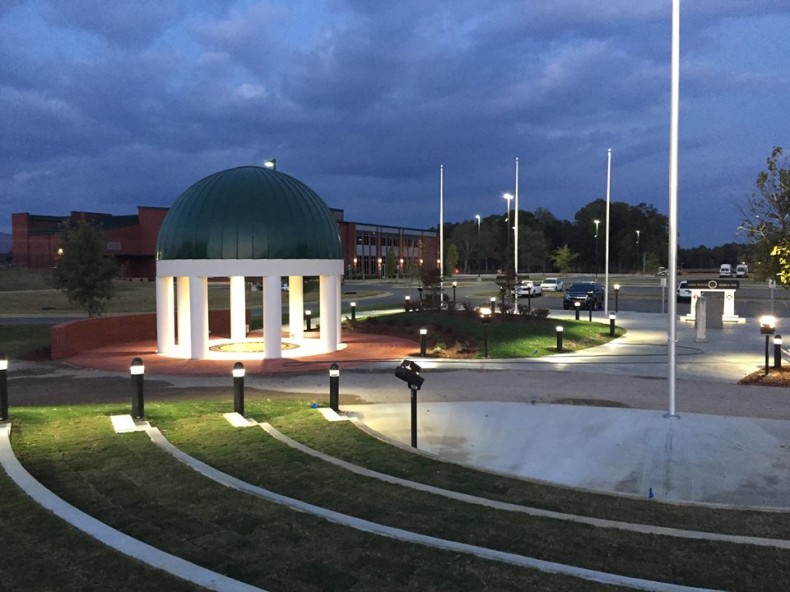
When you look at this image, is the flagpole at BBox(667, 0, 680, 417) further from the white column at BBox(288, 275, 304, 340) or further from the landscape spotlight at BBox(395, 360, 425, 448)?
the white column at BBox(288, 275, 304, 340)

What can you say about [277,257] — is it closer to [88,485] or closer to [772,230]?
[88,485]

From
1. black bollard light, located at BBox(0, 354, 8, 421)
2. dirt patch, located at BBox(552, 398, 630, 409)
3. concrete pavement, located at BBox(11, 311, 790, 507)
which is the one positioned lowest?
concrete pavement, located at BBox(11, 311, 790, 507)

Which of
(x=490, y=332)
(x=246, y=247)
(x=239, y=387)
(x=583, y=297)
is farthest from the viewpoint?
(x=583, y=297)

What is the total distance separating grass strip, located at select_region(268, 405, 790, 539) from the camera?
6.86 m

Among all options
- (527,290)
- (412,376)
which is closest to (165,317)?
(412,376)

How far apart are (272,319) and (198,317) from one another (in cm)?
234

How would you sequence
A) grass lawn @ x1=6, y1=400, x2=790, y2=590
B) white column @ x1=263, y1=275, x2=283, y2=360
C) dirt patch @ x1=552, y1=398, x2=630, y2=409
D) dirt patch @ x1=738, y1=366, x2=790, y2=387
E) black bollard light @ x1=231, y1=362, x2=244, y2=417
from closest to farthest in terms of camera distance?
1. grass lawn @ x1=6, y1=400, x2=790, y2=590
2. black bollard light @ x1=231, y1=362, x2=244, y2=417
3. dirt patch @ x1=552, y1=398, x2=630, y2=409
4. dirt patch @ x1=738, y1=366, x2=790, y2=387
5. white column @ x1=263, y1=275, x2=283, y2=360

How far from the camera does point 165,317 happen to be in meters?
21.9

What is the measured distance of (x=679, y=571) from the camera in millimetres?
5355

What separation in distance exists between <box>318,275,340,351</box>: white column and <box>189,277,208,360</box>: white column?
12.8 feet

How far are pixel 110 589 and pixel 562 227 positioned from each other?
134401mm

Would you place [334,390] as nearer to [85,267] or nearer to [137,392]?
[137,392]

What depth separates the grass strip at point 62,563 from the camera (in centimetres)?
466

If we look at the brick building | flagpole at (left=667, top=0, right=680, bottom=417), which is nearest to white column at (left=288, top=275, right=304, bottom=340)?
flagpole at (left=667, top=0, right=680, bottom=417)
